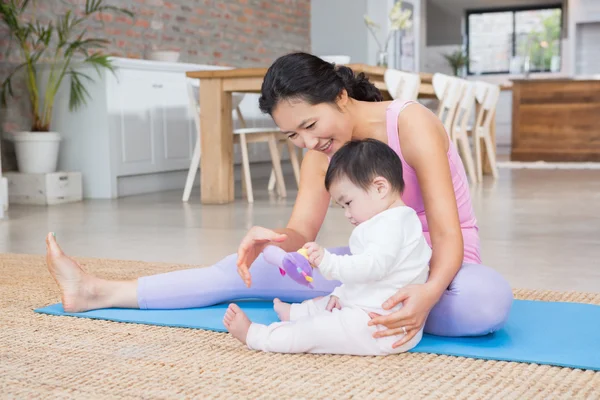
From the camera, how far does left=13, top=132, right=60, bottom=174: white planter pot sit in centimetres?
534

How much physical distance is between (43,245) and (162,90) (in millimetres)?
2806

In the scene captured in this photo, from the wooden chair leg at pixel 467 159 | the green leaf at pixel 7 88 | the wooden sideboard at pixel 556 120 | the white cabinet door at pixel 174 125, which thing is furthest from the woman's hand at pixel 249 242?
the wooden sideboard at pixel 556 120

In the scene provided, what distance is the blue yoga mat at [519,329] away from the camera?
5.31ft

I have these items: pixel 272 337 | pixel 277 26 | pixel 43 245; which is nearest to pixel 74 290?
pixel 272 337

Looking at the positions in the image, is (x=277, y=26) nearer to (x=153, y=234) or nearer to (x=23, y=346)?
(x=153, y=234)

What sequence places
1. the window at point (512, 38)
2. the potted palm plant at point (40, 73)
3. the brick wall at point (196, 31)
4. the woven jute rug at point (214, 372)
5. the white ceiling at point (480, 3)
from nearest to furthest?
1. the woven jute rug at point (214, 372)
2. the potted palm plant at point (40, 73)
3. the brick wall at point (196, 31)
4. the white ceiling at point (480, 3)
5. the window at point (512, 38)

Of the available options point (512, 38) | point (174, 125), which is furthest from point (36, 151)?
point (512, 38)

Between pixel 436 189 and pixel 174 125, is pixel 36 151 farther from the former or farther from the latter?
pixel 436 189

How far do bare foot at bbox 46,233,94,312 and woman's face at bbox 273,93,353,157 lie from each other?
656 mm

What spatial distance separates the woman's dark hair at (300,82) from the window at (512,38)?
11.7 metres

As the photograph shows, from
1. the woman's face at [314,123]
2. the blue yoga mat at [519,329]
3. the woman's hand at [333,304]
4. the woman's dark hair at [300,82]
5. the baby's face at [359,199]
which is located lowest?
the blue yoga mat at [519,329]

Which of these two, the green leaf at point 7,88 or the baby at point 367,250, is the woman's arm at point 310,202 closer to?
the baby at point 367,250

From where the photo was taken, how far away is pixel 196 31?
7496 mm

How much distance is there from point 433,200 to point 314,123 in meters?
0.30
